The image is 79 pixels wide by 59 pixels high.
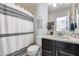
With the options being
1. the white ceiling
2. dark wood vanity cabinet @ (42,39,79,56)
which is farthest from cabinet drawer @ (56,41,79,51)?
the white ceiling

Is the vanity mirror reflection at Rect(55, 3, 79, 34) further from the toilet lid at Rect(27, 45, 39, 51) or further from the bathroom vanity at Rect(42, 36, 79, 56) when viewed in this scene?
the toilet lid at Rect(27, 45, 39, 51)

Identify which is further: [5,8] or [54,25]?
[54,25]

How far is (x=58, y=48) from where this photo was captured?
4.50 feet

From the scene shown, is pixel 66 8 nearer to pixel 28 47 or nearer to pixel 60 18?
pixel 60 18

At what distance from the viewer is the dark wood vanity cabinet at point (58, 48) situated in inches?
49.7

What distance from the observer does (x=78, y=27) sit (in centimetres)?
135

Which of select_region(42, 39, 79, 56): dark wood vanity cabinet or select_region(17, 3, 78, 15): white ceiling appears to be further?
select_region(17, 3, 78, 15): white ceiling

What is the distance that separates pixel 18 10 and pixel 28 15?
0.15 metres

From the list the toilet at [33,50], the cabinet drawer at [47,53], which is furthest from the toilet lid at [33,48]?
the cabinet drawer at [47,53]

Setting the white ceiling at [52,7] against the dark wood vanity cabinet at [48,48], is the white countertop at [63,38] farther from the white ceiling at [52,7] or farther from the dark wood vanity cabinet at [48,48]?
the white ceiling at [52,7]

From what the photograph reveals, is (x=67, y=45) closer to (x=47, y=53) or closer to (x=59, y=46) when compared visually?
(x=59, y=46)

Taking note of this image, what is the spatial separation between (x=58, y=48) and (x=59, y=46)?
0.03m

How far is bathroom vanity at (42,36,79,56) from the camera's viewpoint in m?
1.26

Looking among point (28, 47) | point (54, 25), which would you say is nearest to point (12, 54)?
point (28, 47)
